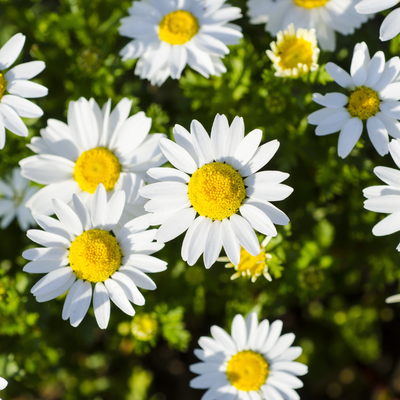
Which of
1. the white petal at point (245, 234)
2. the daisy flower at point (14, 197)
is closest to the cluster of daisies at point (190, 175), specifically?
the white petal at point (245, 234)

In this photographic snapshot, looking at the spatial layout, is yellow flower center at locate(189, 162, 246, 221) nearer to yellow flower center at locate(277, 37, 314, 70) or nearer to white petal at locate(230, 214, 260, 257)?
white petal at locate(230, 214, 260, 257)

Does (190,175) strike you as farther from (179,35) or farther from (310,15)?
(310,15)

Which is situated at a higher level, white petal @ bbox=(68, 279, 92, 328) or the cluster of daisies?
the cluster of daisies

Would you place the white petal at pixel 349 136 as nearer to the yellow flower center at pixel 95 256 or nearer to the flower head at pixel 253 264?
the flower head at pixel 253 264

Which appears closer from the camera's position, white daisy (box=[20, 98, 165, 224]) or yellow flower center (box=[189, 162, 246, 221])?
yellow flower center (box=[189, 162, 246, 221])

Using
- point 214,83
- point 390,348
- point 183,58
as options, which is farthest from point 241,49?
point 390,348

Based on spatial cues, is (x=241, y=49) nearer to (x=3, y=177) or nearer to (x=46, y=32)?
(x=46, y=32)

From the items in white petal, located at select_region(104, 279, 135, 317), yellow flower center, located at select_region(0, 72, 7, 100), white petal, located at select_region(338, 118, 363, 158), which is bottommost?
white petal, located at select_region(104, 279, 135, 317)

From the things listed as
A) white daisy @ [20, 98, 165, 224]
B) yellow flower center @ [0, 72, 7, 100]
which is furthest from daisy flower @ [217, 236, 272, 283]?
yellow flower center @ [0, 72, 7, 100]

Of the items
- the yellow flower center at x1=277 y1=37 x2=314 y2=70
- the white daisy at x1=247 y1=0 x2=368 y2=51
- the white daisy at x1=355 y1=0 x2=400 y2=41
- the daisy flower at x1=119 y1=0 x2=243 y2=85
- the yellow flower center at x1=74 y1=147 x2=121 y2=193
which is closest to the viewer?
the white daisy at x1=355 y1=0 x2=400 y2=41

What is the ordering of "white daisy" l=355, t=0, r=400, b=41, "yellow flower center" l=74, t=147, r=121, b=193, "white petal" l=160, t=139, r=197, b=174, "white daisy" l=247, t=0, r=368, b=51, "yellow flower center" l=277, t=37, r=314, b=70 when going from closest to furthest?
"white petal" l=160, t=139, r=197, b=174 → "white daisy" l=355, t=0, r=400, b=41 → "yellow flower center" l=74, t=147, r=121, b=193 → "yellow flower center" l=277, t=37, r=314, b=70 → "white daisy" l=247, t=0, r=368, b=51
